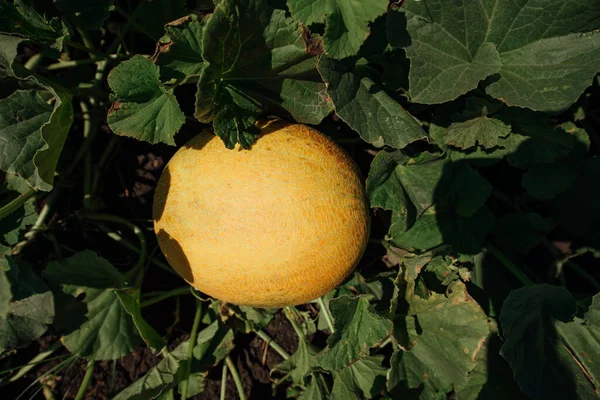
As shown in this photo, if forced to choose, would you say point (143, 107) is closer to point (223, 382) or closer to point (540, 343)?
point (223, 382)

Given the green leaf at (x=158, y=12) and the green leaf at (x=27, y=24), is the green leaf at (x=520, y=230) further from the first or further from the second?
the green leaf at (x=27, y=24)

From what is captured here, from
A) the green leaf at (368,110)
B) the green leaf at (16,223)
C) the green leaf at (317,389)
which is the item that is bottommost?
the green leaf at (317,389)

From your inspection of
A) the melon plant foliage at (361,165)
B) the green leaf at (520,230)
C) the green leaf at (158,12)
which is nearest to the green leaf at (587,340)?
the melon plant foliage at (361,165)

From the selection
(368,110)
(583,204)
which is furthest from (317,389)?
(583,204)

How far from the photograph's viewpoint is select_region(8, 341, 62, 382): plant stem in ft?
9.71

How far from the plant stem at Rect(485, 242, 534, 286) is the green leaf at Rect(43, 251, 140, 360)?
2.05 metres

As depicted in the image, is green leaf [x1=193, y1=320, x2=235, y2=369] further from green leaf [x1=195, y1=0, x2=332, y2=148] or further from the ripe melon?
green leaf [x1=195, y1=0, x2=332, y2=148]

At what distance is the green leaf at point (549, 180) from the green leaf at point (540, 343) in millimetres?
675

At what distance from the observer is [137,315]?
8.08ft

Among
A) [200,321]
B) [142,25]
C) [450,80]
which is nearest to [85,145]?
[142,25]

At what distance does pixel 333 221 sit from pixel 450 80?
31.7 inches

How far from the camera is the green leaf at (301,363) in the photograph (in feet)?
9.57

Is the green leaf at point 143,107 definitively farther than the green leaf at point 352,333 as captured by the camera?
No

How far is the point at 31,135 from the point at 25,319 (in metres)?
0.94
